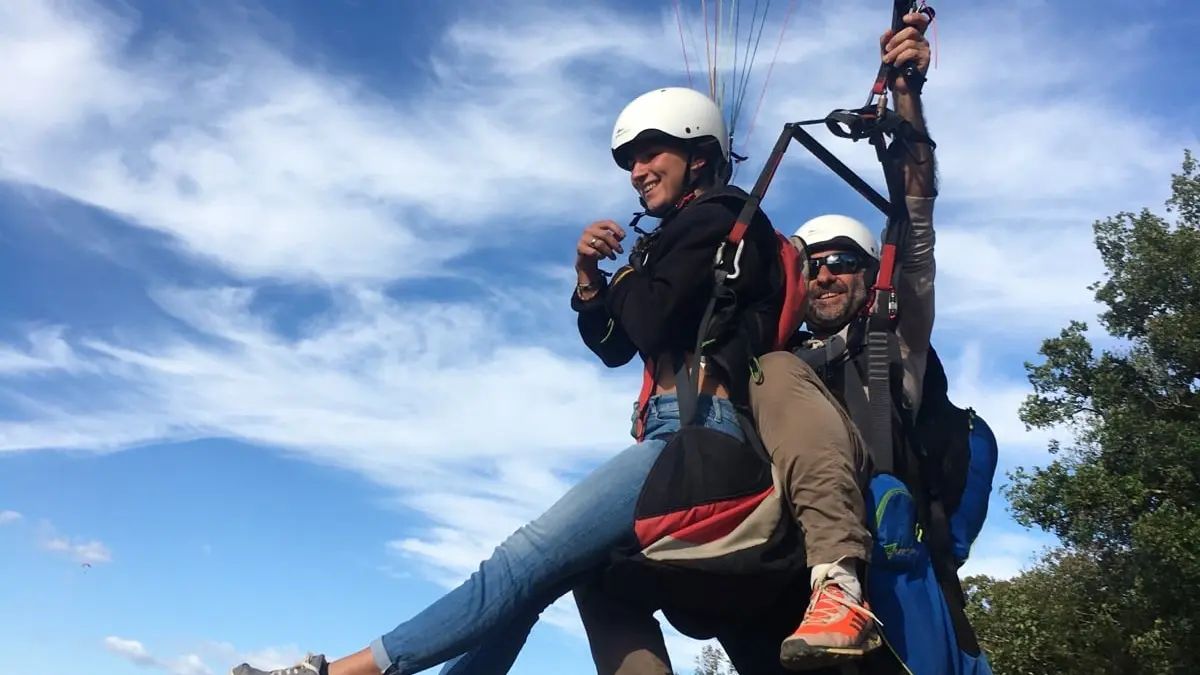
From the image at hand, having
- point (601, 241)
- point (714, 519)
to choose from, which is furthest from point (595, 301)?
point (714, 519)

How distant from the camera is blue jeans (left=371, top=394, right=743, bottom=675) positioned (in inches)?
104

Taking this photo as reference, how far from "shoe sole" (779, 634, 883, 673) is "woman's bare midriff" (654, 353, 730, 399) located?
81cm

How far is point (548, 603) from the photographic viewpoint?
3.07 m

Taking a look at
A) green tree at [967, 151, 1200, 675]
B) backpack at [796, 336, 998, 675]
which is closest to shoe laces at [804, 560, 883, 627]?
backpack at [796, 336, 998, 675]

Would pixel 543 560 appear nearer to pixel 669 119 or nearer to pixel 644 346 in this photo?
pixel 644 346

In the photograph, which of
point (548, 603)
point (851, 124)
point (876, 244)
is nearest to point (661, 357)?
point (548, 603)

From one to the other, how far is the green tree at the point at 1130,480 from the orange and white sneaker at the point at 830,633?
45.6ft

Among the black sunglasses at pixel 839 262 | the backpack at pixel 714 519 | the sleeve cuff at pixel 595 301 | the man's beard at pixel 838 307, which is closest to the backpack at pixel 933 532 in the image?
the backpack at pixel 714 519

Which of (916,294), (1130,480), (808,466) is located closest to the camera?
(808,466)

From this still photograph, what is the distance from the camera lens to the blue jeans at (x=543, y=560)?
8.67ft

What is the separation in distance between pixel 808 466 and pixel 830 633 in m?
0.46

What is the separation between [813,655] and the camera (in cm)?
241

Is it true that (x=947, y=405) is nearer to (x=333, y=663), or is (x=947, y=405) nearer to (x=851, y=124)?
(x=851, y=124)

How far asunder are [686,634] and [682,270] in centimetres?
118
